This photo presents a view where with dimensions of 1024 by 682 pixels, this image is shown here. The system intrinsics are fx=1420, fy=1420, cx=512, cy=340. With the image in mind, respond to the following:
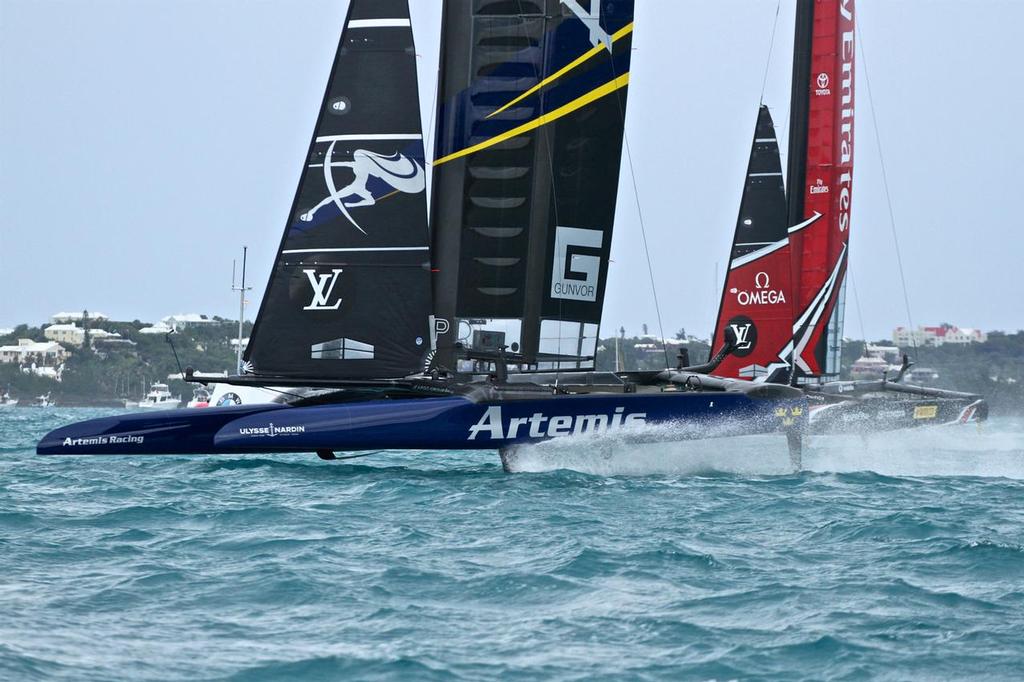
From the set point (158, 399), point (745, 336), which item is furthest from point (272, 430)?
point (158, 399)

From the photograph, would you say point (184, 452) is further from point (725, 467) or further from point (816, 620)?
point (816, 620)

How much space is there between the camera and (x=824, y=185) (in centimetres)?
1783

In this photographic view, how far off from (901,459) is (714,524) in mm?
7123

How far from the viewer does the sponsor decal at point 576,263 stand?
12820 millimetres

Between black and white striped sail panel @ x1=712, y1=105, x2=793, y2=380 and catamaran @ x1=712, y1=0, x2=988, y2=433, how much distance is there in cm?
1

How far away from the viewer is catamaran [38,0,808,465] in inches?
451

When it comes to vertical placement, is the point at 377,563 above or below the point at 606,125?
below

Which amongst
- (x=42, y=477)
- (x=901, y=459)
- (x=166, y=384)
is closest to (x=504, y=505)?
(x=42, y=477)

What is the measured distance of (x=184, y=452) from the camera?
11.5m

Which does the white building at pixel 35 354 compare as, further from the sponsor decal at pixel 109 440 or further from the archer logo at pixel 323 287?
the archer logo at pixel 323 287

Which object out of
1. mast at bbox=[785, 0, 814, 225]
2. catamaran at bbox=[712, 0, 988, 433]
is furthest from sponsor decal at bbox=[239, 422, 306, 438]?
mast at bbox=[785, 0, 814, 225]

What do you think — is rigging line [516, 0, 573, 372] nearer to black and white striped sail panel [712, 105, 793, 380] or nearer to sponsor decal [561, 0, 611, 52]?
sponsor decal [561, 0, 611, 52]

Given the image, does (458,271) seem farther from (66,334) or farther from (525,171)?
(66,334)

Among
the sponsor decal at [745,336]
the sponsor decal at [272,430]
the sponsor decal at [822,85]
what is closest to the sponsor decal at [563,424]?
the sponsor decal at [272,430]
